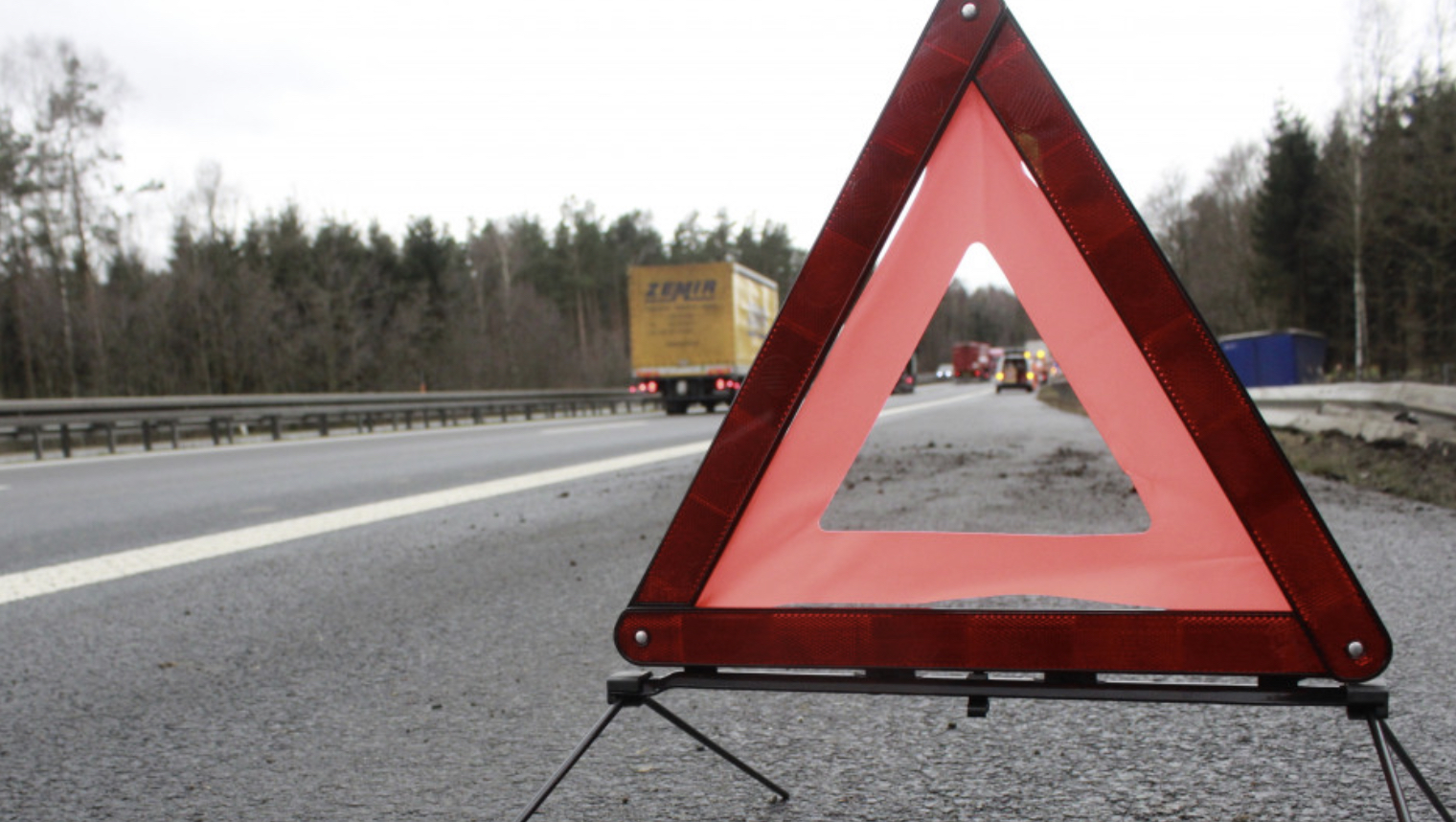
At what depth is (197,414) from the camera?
17.0 m

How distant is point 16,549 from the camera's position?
601 cm

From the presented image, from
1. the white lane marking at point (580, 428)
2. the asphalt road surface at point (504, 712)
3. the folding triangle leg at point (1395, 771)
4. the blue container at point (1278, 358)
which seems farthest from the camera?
the blue container at point (1278, 358)

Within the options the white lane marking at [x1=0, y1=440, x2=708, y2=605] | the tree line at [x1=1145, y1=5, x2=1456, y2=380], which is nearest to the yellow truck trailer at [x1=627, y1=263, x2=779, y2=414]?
the tree line at [x1=1145, y1=5, x2=1456, y2=380]

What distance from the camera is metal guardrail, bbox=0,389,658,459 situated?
14.4 meters

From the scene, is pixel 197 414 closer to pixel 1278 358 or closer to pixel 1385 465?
pixel 1385 465

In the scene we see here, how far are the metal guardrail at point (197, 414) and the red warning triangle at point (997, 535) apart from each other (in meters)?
14.9

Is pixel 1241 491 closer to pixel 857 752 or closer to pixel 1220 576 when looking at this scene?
pixel 1220 576

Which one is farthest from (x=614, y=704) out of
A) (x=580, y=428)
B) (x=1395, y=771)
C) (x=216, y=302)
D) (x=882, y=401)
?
(x=216, y=302)

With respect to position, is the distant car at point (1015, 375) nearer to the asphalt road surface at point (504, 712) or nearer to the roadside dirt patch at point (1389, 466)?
the roadside dirt patch at point (1389, 466)

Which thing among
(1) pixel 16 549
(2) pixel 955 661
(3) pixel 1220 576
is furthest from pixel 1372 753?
(1) pixel 16 549

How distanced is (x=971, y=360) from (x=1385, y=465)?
75570 mm

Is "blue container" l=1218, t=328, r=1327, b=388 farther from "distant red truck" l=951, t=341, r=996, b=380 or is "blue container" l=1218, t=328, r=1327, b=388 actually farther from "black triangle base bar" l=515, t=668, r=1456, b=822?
Result: "distant red truck" l=951, t=341, r=996, b=380

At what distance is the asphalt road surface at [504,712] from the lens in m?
2.21

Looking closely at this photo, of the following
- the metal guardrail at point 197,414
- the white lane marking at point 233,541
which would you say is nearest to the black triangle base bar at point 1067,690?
the white lane marking at point 233,541
